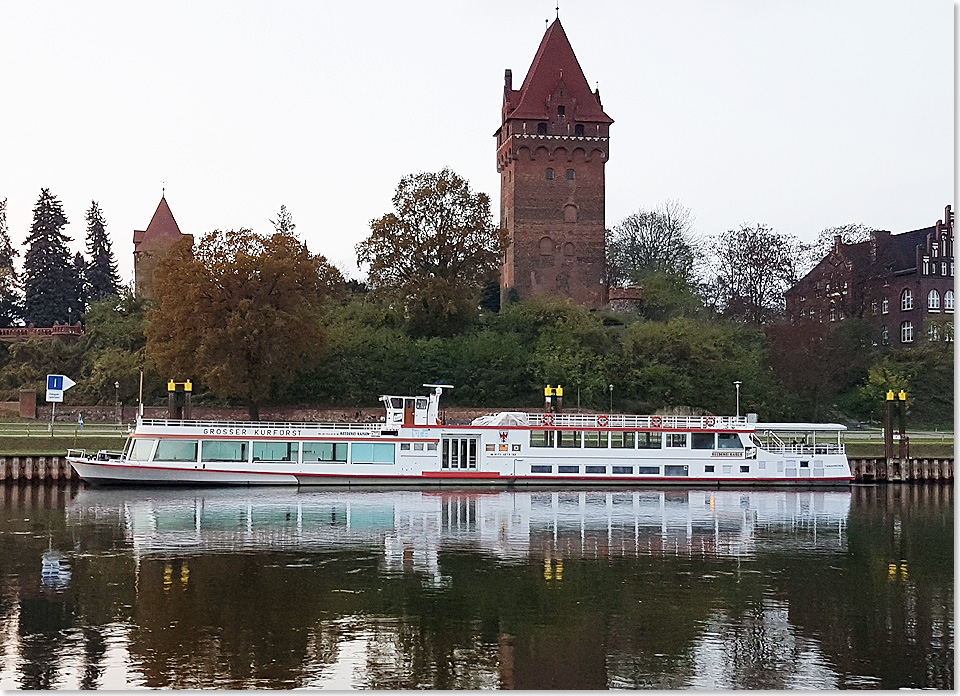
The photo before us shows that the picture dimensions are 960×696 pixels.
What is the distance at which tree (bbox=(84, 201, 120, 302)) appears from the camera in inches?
3548

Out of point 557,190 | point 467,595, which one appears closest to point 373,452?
point 467,595

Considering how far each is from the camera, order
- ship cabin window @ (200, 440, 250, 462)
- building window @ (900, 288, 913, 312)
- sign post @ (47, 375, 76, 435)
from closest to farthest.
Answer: ship cabin window @ (200, 440, 250, 462)
sign post @ (47, 375, 76, 435)
building window @ (900, 288, 913, 312)

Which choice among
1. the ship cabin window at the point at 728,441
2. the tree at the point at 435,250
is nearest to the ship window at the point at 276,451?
the ship cabin window at the point at 728,441

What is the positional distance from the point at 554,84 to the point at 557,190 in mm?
6922

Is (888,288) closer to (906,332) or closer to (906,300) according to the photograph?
(906,300)

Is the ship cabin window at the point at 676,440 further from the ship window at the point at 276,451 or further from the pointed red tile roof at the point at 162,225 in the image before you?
the pointed red tile roof at the point at 162,225

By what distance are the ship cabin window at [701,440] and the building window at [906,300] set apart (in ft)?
117

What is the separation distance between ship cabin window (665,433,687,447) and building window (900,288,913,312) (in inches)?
1424

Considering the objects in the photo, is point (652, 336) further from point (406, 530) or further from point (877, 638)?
point (877, 638)

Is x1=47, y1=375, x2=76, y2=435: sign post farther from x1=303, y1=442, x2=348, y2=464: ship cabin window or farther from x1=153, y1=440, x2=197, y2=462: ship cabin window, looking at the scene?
x1=303, y1=442, x2=348, y2=464: ship cabin window

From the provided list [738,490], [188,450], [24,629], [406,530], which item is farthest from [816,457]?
[24,629]

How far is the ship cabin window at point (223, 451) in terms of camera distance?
4331cm

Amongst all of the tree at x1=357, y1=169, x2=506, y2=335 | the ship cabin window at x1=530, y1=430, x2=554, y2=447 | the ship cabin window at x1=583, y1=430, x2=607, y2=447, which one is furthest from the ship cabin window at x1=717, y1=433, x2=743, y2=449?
the tree at x1=357, y1=169, x2=506, y2=335

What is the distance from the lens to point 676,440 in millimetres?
45688
